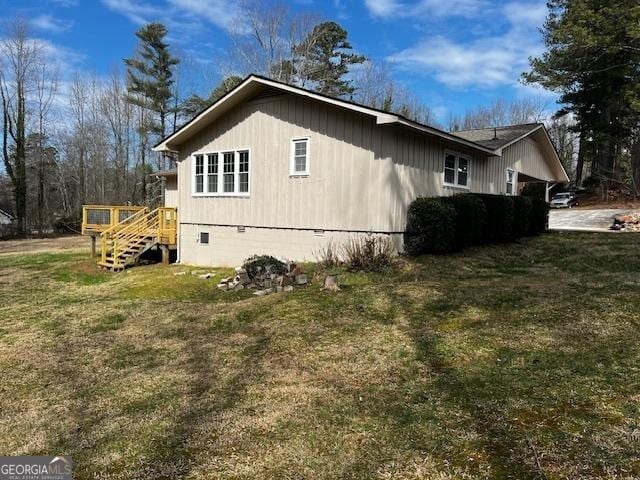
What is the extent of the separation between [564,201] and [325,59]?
22224 mm

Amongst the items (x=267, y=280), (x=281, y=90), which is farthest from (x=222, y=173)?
(x=267, y=280)

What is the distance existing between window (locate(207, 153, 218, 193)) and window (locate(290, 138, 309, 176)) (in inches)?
127

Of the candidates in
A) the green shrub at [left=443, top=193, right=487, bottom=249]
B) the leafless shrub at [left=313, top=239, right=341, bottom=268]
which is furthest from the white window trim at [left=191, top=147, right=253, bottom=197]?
the green shrub at [left=443, top=193, right=487, bottom=249]

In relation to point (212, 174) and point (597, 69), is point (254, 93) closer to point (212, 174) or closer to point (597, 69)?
point (212, 174)

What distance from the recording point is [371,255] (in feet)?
33.1

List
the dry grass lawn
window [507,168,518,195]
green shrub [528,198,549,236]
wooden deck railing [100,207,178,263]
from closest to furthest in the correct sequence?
the dry grass lawn, wooden deck railing [100,207,178,263], green shrub [528,198,549,236], window [507,168,518,195]

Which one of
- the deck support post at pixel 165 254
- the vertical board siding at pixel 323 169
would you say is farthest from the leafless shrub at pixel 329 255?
the deck support post at pixel 165 254

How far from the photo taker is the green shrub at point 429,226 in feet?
35.9

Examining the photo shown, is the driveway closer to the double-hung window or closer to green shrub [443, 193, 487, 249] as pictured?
green shrub [443, 193, 487, 249]

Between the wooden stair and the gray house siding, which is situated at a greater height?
the gray house siding

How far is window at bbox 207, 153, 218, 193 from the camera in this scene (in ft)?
46.6

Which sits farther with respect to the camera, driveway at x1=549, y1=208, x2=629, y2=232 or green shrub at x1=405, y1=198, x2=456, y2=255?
driveway at x1=549, y1=208, x2=629, y2=232

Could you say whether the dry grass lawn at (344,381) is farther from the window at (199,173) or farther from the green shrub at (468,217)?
the window at (199,173)

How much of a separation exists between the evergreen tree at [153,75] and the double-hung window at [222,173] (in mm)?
24823
